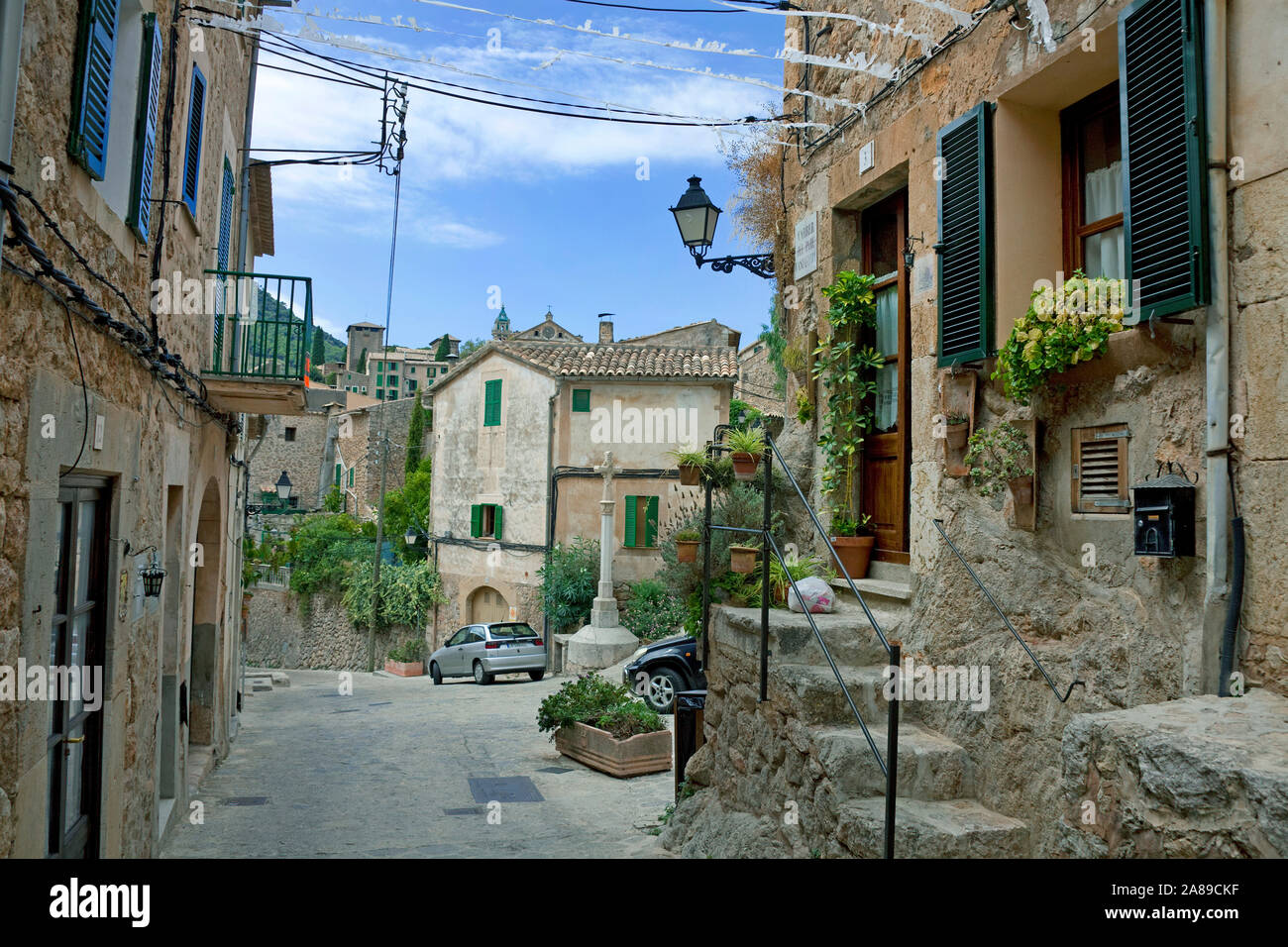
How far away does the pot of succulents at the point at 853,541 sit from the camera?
648 centimetres

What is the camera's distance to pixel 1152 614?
12.7 feet

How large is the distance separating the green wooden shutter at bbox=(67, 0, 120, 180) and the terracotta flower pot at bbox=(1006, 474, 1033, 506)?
439cm

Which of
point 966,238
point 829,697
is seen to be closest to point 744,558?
point 829,697

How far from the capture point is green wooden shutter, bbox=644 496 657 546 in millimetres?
22453

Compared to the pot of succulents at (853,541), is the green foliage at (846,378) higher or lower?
higher

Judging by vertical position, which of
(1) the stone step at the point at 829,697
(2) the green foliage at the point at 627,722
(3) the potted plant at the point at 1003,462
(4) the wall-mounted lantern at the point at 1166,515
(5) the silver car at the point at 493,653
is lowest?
(5) the silver car at the point at 493,653

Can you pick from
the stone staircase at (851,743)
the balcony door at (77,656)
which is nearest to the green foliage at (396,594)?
the stone staircase at (851,743)

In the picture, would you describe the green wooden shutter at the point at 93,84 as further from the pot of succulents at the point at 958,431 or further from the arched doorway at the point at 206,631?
the arched doorway at the point at 206,631

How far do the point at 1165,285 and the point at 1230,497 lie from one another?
34.5 inches

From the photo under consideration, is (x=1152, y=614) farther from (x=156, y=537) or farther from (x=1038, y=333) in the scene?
(x=156, y=537)

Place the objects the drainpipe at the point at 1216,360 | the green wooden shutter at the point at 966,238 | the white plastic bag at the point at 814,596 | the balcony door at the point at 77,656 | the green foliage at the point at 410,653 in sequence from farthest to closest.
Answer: the green foliage at the point at 410,653 < the white plastic bag at the point at 814,596 < the green wooden shutter at the point at 966,238 < the balcony door at the point at 77,656 < the drainpipe at the point at 1216,360

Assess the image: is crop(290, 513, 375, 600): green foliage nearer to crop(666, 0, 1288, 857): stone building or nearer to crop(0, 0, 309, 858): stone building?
crop(0, 0, 309, 858): stone building

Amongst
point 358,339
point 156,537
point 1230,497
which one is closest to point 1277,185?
point 1230,497

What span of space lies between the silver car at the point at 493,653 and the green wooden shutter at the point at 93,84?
→ 15.5m
